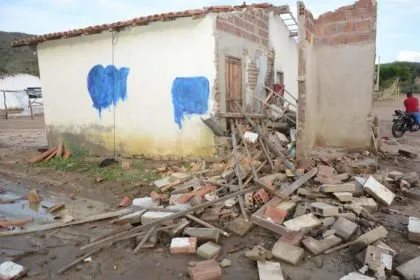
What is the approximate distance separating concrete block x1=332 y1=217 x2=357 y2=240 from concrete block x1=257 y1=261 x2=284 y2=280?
108 centimetres

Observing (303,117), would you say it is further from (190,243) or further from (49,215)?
(49,215)

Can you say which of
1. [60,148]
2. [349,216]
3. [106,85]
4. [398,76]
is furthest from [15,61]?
[349,216]

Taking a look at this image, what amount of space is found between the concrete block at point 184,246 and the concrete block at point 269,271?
88 centimetres

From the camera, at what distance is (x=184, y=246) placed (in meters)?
4.26

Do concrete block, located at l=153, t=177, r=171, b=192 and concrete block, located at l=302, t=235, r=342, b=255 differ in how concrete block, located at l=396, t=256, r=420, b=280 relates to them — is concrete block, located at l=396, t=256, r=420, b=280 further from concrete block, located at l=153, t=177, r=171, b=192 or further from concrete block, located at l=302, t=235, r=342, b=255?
concrete block, located at l=153, t=177, r=171, b=192

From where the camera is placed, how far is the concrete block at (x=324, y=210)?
481 cm

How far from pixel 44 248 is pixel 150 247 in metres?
1.54

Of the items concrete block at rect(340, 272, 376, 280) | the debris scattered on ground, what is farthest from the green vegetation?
concrete block at rect(340, 272, 376, 280)

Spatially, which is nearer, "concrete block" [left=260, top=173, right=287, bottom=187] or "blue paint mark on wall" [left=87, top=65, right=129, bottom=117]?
"concrete block" [left=260, top=173, right=287, bottom=187]

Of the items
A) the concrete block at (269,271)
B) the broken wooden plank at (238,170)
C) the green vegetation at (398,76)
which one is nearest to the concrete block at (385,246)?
the concrete block at (269,271)

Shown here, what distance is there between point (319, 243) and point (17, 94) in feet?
123

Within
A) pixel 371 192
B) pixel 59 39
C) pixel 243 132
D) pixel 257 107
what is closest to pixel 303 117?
pixel 243 132

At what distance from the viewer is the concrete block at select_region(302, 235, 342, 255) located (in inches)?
160

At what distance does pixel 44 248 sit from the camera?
15.3 feet
